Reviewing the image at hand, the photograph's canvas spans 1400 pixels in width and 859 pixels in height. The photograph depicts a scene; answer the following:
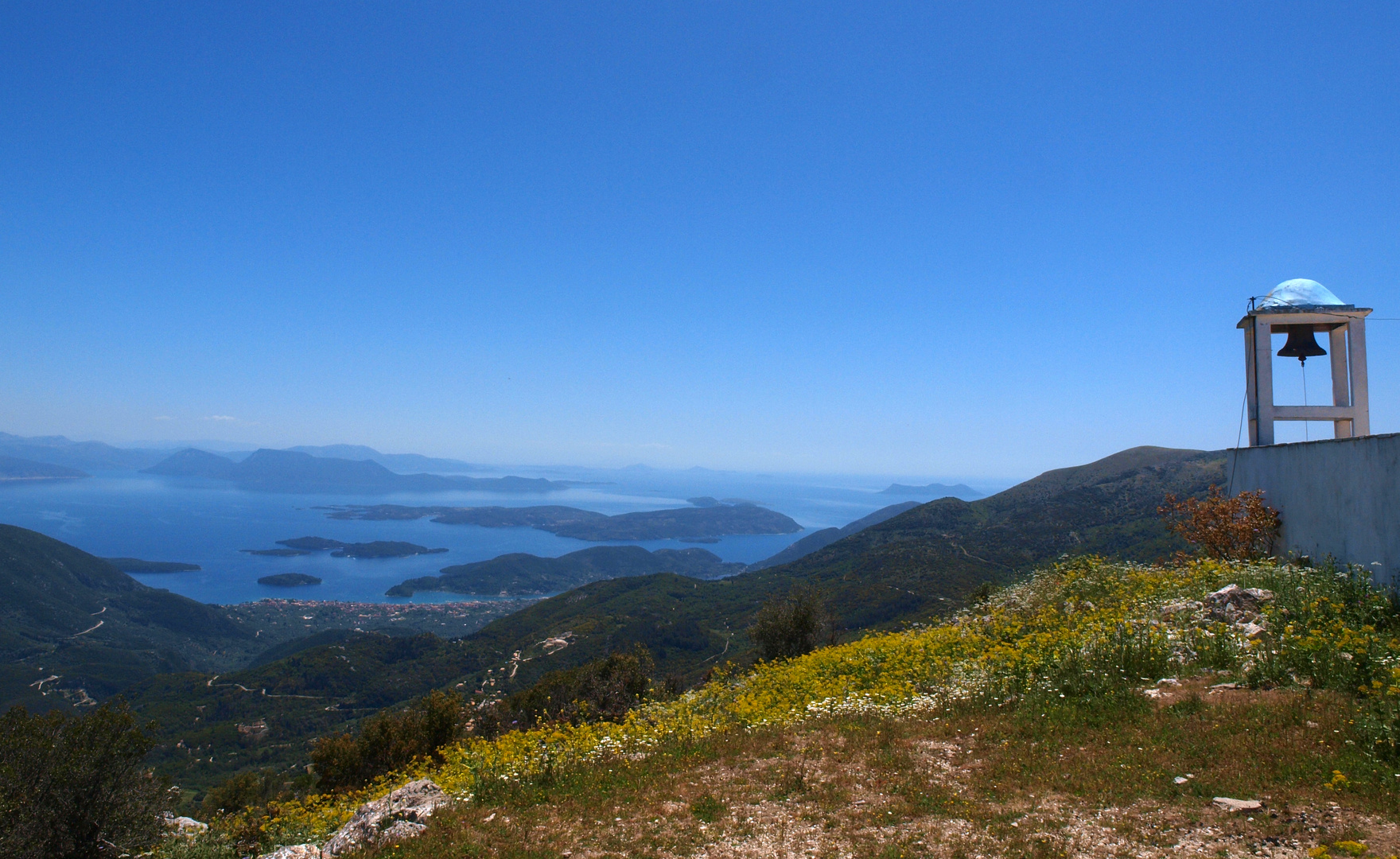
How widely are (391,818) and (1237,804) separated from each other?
284 inches

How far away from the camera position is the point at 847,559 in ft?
285

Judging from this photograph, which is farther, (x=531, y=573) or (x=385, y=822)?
(x=531, y=573)

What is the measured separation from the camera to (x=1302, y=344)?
12.4m

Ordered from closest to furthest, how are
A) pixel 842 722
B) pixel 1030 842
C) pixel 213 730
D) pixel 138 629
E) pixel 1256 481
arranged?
pixel 1030 842 < pixel 842 722 < pixel 1256 481 < pixel 213 730 < pixel 138 629

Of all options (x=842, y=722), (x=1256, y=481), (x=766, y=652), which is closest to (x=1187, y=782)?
(x=842, y=722)

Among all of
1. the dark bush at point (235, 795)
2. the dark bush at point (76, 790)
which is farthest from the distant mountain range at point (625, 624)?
the dark bush at point (76, 790)

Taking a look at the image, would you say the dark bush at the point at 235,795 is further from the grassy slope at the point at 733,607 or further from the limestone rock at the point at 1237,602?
the limestone rock at the point at 1237,602

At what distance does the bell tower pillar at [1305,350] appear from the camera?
1161 cm

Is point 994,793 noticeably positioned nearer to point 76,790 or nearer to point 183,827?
point 76,790

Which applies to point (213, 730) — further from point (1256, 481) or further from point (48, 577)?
point (48, 577)

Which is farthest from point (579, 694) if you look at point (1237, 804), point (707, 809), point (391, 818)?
point (1237, 804)

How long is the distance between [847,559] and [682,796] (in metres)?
84.7

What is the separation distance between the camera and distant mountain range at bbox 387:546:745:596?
573ft

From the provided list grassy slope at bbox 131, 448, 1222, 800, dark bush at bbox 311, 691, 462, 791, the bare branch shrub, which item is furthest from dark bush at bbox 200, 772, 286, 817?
the bare branch shrub
